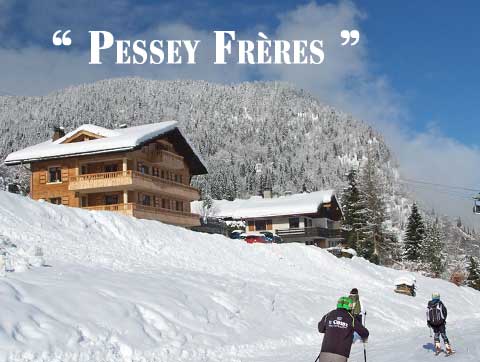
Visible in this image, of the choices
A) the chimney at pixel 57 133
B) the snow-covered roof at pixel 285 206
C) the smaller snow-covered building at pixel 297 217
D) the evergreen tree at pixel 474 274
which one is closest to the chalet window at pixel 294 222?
the smaller snow-covered building at pixel 297 217

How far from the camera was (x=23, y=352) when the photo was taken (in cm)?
1038

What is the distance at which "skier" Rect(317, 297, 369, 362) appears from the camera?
785 cm

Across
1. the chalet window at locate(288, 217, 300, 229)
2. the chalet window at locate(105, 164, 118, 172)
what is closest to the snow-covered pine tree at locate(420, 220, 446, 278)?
the chalet window at locate(288, 217, 300, 229)

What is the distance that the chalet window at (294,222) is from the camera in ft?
203

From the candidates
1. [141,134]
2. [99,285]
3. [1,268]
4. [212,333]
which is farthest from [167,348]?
[141,134]

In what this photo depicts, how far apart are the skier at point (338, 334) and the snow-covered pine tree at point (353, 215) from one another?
172ft

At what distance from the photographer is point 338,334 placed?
7891mm

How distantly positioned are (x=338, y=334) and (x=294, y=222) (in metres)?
54.4

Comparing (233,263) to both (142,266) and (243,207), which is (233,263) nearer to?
(142,266)

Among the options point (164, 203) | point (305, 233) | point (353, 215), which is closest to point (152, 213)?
point (164, 203)

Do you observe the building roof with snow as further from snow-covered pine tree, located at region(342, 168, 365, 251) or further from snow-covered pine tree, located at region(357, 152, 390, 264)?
snow-covered pine tree, located at region(357, 152, 390, 264)

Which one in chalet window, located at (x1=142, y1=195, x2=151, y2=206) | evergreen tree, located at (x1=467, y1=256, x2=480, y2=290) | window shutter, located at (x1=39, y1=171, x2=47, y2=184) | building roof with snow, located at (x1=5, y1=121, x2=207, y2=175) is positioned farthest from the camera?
evergreen tree, located at (x1=467, y1=256, x2=480, y2=290)

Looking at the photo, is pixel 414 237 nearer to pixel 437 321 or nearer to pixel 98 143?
pixel 98 143

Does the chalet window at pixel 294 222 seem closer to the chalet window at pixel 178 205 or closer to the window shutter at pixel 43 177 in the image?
the chalet window at pixel 178 205
